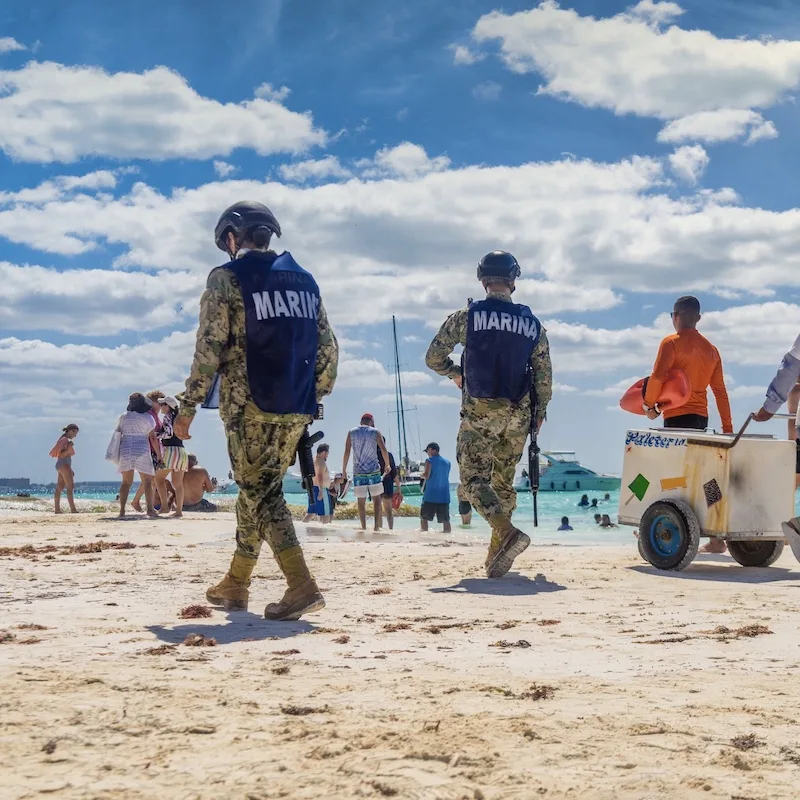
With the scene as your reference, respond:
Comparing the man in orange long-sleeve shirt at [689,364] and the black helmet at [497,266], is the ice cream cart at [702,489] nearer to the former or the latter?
the man in orange long-sleeve shirt at [689,364]

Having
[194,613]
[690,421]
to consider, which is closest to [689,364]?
[690,421]

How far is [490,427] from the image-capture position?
23.9 ft

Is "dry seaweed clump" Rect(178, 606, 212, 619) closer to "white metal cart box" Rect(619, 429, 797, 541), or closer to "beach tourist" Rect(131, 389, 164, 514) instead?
"white metal cart box" Rect(619, 429, 797, 541)

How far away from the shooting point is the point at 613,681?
143 inches

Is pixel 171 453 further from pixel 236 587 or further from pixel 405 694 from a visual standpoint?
pixel 405 694

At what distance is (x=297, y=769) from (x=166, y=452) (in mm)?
12195

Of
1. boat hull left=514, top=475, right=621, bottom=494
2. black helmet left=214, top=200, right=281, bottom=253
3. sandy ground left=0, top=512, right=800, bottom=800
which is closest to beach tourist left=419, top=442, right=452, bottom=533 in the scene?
sandy ground left=0, top=512, right=800, bottom=800

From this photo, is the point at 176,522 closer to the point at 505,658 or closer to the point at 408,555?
the point at 408,555

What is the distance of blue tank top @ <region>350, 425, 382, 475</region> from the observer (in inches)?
603

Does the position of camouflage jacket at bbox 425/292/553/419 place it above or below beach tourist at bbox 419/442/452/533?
above

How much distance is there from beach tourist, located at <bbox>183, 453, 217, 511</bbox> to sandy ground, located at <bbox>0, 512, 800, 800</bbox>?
1187 centimetres

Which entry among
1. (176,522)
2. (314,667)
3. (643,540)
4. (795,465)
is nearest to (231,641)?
(314,667)

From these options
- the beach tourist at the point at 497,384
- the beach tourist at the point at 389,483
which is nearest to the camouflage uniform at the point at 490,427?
the beach tourist at the point at 497,384

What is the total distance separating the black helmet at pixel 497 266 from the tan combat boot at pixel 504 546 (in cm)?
178
